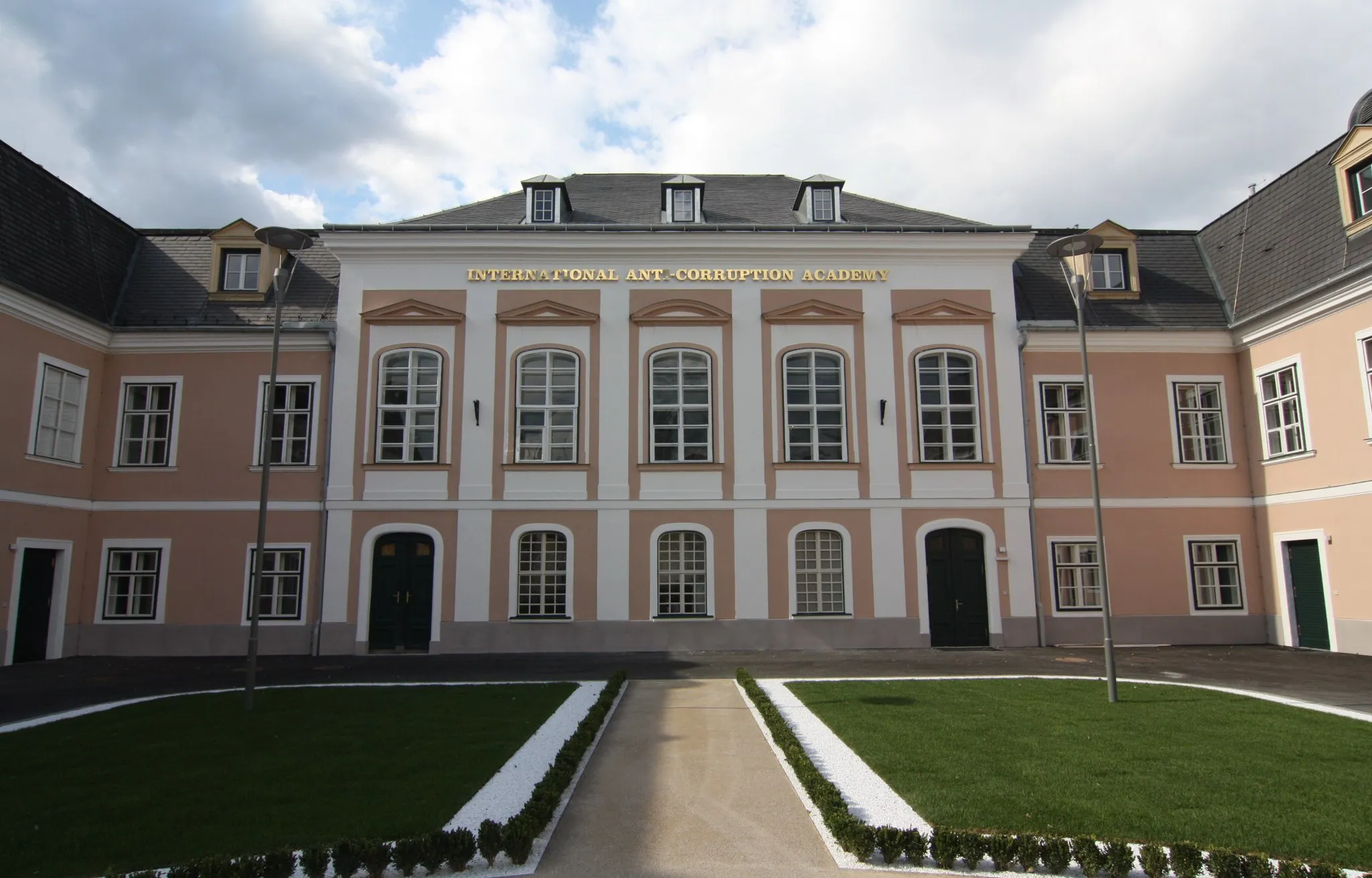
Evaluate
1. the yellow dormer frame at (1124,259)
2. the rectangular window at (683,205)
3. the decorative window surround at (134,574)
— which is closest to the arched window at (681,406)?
the rectangular window at (683,205)

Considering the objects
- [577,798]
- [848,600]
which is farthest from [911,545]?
[577,798]

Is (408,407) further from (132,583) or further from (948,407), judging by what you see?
(948,407)

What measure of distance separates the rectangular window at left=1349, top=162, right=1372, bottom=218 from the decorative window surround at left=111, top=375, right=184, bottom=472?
26.3 meters

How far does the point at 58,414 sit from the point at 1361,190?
93.0ft

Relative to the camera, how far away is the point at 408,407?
21.3 meters

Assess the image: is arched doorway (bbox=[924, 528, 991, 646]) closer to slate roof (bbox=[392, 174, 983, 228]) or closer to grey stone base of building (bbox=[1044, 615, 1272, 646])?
grey stone base of building (bbox=[1044, 615, 1272, 646])

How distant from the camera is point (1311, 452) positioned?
765 inches

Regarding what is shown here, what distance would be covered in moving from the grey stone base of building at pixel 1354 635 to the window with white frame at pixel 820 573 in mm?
9907

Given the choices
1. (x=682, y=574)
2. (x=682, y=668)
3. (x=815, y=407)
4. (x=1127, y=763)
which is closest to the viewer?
(x=1127, y=763)

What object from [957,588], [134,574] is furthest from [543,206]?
[957,588]

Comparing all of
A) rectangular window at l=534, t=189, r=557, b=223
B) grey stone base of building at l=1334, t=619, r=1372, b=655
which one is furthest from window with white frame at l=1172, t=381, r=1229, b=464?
rectangular window at l=534, t=189, r=557, b=223

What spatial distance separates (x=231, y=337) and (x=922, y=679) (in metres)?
17.3

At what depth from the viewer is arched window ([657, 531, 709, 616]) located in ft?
67.7

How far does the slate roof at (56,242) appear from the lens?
760 inches
